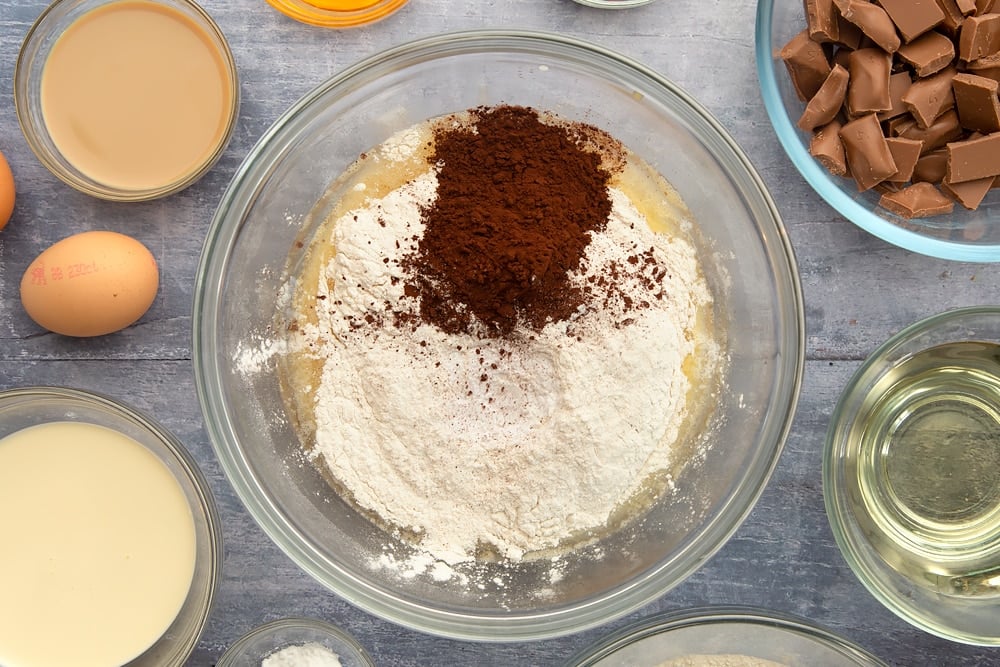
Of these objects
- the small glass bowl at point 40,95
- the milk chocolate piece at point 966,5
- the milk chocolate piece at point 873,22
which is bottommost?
the small glass bowl at point 40,95

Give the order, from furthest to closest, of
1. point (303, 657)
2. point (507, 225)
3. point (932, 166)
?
point (303, 657) < point (932, 166) < point (507, 225)

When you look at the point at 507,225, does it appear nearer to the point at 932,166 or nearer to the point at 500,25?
the point at 500,25

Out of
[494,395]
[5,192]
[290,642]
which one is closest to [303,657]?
[290,642]

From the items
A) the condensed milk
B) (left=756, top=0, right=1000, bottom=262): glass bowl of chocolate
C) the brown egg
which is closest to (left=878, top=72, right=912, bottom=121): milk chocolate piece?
(left=756, top=0, right=1000, bottom=262): glass bowl of chocolate

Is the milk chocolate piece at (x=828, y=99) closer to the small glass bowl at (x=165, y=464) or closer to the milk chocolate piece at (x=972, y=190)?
the milk chocolate piece at (x=972, y=190)

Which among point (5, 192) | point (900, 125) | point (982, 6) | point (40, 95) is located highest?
point (982, 6)

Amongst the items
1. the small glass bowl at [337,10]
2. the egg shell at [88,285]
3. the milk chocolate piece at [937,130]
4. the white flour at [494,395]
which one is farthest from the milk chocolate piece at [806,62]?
the egg shell at [88,285]

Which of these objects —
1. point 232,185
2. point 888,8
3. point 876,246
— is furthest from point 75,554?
point 888,8

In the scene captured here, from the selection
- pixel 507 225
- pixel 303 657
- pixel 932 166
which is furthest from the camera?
pixel 303 657
